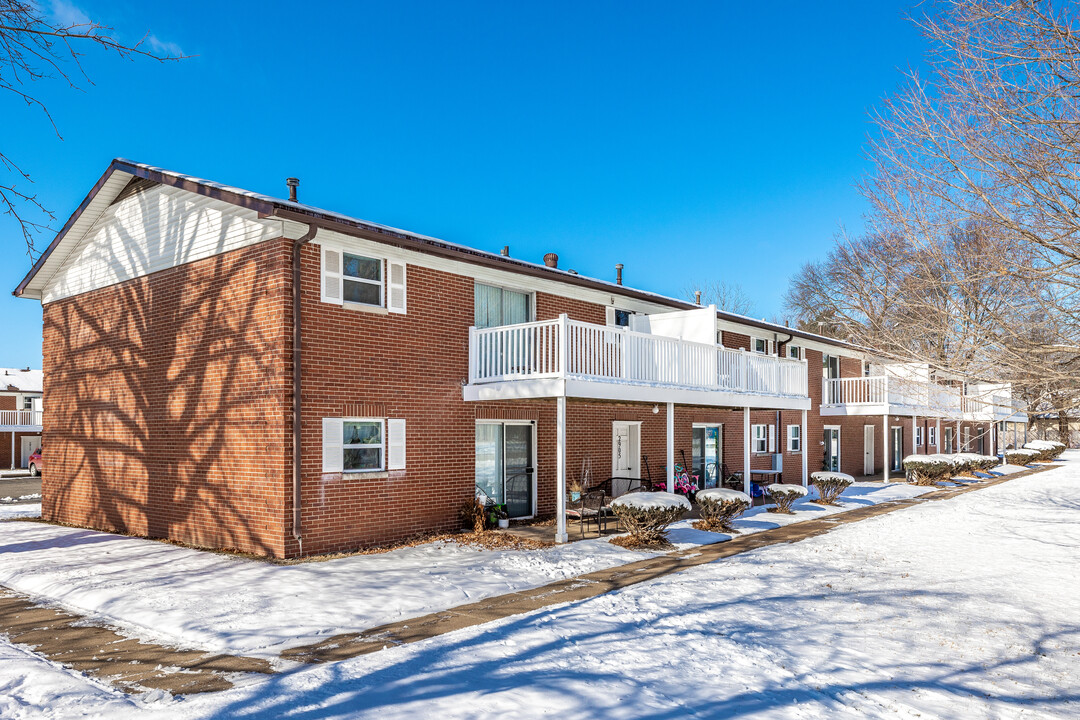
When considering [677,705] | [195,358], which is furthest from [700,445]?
[677,705]

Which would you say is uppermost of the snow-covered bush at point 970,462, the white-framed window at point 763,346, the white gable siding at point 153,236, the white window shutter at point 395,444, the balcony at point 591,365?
the white gable siding at point 153,236

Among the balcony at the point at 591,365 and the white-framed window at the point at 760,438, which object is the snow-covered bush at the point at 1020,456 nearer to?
the white-framed window at the point at 760,438

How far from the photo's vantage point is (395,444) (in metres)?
12.7

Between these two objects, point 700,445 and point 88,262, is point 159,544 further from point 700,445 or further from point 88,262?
point 700,445

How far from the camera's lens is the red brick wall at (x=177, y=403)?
455 inches

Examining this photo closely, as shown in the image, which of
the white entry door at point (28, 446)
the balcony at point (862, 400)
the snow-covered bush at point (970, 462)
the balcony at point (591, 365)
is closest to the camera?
the balcony at point (591, 365)

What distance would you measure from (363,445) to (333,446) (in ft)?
2.01

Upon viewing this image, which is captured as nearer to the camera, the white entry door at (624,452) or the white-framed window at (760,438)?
the white entry door at (624,452)

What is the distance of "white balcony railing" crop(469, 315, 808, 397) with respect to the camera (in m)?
13.0

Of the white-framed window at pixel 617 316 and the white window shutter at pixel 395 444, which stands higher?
the white-framed window at pixel 617 316

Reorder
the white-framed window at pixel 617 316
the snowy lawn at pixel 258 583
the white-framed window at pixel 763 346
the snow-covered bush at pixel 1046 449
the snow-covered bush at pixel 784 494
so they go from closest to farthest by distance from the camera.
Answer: the snowy lawn at pixel 258 583 < the snow-covered bush at pixel 784 494 < the white-framed window at pixel 617 316 < the white-framed window at pixel 763 346 < the snow-covered bush at pixel 1046 449

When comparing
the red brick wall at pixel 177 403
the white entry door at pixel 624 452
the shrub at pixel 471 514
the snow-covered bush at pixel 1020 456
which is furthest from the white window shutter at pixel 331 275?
the snow-covered bush at pixel 1020 456

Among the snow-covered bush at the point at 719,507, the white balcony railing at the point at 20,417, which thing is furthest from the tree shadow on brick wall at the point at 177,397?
the white balcony railing at the point at 20,417

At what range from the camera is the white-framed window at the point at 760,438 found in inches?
929
